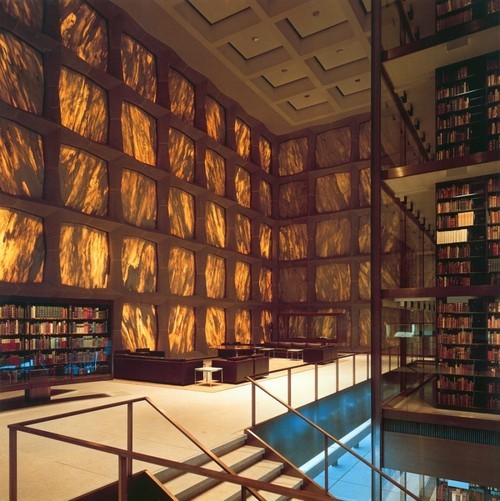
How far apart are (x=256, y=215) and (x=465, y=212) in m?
13.3

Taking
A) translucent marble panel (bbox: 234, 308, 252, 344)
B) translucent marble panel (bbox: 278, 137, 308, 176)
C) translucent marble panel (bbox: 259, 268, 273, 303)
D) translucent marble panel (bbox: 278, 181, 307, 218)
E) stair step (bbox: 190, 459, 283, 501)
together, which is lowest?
stair step (bbox: 190, 459, 283, 501)

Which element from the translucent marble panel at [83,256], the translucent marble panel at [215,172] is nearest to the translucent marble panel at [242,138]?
the translucent marble panel at [215,172]

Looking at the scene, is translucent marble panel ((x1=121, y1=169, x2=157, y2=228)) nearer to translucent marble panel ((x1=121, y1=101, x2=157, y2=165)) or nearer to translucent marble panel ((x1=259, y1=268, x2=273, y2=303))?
translucent marble panel ((x1=121, y1=101, x2=157, y2=165))

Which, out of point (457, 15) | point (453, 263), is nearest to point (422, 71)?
point (457, 15)

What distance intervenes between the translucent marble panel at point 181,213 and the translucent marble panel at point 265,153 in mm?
5948

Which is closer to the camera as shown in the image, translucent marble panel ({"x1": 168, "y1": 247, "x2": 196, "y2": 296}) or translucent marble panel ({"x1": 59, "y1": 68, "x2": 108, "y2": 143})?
translucent marble panel ({"x1": 59, "y1": 68, "x2": 108, "y2": 143})

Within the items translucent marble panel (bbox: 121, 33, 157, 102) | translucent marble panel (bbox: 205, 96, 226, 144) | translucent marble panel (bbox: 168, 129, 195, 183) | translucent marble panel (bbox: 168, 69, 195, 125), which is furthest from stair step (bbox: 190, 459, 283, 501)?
translucent marble panel (bbox: 205, 96, 226, 144)

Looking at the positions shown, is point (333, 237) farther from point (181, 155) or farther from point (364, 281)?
point (181, 155)

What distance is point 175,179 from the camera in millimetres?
15836

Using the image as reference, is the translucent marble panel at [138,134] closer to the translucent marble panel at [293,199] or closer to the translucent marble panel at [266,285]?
the translucent marble panel at [266,285]

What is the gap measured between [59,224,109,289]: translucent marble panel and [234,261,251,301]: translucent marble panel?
7.12 m

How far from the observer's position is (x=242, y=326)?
65.1 ft

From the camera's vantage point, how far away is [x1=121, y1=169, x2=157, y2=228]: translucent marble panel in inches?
562

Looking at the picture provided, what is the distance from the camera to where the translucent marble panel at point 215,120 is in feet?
59.8
